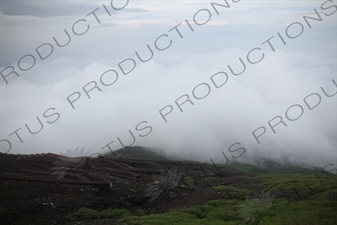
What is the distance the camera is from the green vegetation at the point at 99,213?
20.4m

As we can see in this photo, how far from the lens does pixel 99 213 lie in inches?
829

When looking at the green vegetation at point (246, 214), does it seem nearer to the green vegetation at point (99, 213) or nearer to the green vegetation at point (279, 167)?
the green vegetation at point (99, 213)

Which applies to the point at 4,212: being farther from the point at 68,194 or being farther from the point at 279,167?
the point at 279,167

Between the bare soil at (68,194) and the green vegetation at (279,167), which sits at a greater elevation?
the bare soil at (68,194)

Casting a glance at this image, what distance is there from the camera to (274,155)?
154375mm

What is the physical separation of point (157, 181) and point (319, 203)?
15508mm

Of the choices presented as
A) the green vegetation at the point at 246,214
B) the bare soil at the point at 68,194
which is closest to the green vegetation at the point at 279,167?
the bare soil at the point at 68,194

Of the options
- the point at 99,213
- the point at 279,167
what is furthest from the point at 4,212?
the point at 279,167

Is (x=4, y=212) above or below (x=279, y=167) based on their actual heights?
above

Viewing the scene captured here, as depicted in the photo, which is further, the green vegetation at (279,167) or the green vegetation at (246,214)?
the green vegetation at (279,167)

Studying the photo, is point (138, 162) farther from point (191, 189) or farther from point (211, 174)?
point (191, 189)

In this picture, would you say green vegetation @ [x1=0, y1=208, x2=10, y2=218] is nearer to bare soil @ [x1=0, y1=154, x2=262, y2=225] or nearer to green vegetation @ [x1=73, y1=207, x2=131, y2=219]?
bare soil @ [x1=0, y1=154, x2=262, y2=225]

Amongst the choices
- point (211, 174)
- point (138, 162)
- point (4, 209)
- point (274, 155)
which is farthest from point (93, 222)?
point (274, 155)

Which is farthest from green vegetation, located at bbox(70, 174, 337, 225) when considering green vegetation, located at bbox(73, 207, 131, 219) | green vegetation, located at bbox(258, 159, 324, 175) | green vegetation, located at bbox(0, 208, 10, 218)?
green vegetation, located at bbox(258, 159, 324, 175)
